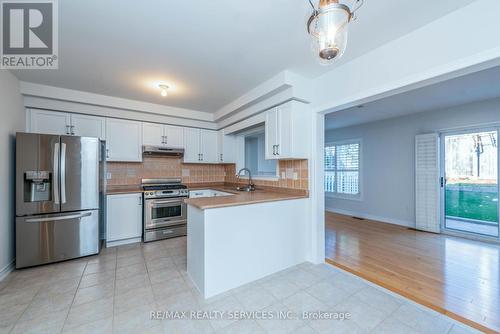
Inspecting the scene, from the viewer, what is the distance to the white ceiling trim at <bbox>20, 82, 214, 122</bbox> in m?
2.86

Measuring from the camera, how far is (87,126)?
3344 millimetres

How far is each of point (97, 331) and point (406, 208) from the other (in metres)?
5.41

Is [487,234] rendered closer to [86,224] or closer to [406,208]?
[406,208]

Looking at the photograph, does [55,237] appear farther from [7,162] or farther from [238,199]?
[238,199]

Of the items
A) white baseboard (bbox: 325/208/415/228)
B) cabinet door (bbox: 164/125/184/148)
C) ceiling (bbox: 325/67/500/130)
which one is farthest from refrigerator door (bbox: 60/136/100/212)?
white baseboard (bbox: 325/208/415/228)

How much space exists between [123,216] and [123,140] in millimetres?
1329

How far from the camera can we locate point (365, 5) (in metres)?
1.49

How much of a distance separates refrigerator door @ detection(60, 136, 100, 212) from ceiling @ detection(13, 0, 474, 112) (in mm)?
869

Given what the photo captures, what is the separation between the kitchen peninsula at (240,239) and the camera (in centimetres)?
199


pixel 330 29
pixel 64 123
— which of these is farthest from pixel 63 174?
pixel 330 29

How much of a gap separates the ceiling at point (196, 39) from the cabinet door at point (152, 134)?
3.16 ft

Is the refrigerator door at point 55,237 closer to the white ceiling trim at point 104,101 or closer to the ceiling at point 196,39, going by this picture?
the white ceiling trim at point 104,101

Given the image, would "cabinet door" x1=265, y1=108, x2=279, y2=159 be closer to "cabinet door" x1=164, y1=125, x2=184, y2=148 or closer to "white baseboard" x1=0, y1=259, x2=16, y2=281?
"cabinet door" x1=164, y1=125, x2=184, y2=148

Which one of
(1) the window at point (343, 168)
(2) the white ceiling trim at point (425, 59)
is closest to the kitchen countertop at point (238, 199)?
(2) the white ceiling trim at point (425, 59)
